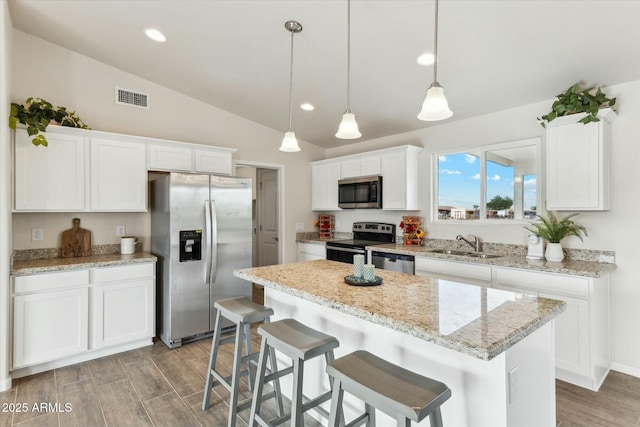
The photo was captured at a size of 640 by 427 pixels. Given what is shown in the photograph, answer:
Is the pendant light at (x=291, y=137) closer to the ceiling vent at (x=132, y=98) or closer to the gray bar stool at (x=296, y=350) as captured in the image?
the gray bar stool at (x=296, y=350)

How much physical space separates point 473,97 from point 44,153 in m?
4.15

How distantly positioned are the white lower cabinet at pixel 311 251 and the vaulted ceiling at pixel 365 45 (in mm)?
2017

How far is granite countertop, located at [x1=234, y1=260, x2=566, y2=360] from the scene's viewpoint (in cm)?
118

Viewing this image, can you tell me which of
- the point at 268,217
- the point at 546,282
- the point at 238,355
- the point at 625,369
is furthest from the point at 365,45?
the point at 268,217

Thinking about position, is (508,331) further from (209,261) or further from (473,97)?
(209,261)

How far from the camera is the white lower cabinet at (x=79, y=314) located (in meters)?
2.70

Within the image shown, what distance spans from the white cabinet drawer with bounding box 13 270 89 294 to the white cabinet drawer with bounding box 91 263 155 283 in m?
0.08

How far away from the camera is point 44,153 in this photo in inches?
117

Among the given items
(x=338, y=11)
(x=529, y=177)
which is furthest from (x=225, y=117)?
(x=529, y=177)

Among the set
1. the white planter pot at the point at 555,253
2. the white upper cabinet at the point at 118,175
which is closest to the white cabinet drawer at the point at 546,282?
the white planter pot at the point at 555,253

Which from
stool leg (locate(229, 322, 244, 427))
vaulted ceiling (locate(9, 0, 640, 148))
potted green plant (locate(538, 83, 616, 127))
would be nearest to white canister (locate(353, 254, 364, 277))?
stool leg (locate(229, 322, 244, 427))

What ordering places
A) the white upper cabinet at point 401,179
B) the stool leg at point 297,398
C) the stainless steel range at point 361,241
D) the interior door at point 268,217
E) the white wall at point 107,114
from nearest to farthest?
1. the stool leg at point 297,398
2. the white wall at point 107,114
3. the white upper cabinet at point 401,179
4. the stainless steel range at point 361,241
5. the interior door at point 268,217

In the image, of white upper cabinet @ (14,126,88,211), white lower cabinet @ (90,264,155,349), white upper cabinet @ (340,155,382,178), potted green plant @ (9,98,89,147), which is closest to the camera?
potted green plant @ (9,98,89,147)

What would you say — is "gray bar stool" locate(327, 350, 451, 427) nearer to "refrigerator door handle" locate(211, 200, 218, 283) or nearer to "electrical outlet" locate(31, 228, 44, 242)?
"refrigerator door handle" locate(211, 200, 218, 283)
